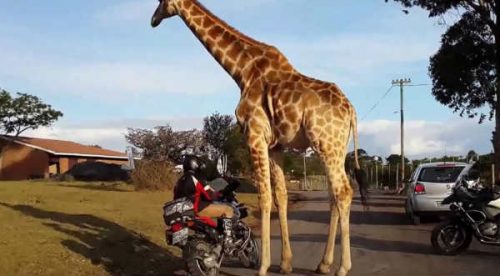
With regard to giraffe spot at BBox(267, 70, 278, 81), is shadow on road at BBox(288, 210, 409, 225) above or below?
below

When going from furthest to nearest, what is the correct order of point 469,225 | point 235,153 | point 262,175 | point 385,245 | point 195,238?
point 235,153 → point 385,245 → point 469,225 → point 262,175 → point 195,238

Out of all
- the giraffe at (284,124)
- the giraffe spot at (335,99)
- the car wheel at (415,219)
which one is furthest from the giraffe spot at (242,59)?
the car wheel at (415,219)

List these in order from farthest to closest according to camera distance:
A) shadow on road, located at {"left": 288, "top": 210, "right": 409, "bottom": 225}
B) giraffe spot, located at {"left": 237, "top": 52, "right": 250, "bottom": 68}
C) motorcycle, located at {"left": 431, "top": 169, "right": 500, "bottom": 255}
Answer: shadow on road, located at {"left": 288, "top": 210, "right": 409, "bottom": 225}, motorcycle, located at {"left": 431, "top": 169, "right": 500, "bottom": 255}, giraffe spot, located at {"left": 237, "top": 52, "right": 250, "bottom": 68}

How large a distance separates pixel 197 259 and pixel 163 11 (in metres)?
4.50

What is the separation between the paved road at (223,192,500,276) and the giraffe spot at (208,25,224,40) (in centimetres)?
363

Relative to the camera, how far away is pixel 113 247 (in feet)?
37.0

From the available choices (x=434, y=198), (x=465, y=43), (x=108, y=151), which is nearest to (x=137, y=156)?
(x=465, y=43)

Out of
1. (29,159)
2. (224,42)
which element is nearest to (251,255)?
(224,42)

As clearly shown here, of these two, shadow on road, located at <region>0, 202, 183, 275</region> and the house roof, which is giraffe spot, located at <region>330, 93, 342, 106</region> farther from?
the house roof

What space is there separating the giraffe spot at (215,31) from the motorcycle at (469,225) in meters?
5.05

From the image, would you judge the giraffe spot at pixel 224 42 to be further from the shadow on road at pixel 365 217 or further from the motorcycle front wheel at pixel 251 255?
the shadow on road at pixel 365 217

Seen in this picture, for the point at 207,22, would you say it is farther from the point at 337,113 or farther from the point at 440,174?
the point at 440,174

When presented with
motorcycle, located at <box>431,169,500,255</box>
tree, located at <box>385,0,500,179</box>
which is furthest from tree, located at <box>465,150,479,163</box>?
motorcycle, located at <box>431,169,500,255</box>

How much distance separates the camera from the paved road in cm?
1017
